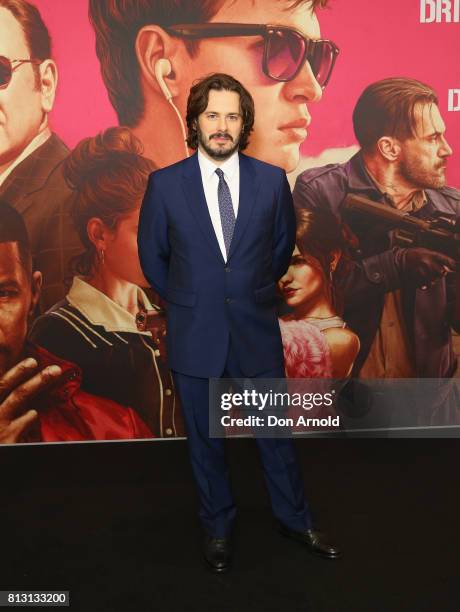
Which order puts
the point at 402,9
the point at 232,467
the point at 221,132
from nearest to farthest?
the point at 221,132 → the point at 232,467 → the point at 402,9

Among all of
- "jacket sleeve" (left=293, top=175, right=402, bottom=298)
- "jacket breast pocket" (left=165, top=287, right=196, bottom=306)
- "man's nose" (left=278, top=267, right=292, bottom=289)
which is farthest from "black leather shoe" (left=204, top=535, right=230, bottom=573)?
"jacket sleeve" (left=293, top=175, right=402, bottom=298)

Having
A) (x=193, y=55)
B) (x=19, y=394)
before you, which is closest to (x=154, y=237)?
(x=193, y=55)

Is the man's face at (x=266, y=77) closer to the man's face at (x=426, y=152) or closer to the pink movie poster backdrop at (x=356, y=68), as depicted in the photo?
the pink movie poster backdrop at (x=356, y=68)

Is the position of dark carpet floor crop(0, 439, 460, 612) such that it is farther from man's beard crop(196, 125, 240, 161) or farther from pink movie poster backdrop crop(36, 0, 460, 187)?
pink movie poster backdrop crop(36, 0, 460, 187)

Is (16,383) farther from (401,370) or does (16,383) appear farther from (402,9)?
(402,9)

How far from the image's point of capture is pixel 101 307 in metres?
3.70

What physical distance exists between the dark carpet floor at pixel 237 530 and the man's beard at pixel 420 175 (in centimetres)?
133

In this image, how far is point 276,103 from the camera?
369 centimetres

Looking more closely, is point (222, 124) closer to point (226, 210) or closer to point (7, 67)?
point (226, 210)

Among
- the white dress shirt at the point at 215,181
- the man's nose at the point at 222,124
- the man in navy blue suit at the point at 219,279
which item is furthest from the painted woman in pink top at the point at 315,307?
the man's nose at the point at 222,124

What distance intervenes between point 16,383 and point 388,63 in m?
2.48

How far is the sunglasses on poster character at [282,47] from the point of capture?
3582mm

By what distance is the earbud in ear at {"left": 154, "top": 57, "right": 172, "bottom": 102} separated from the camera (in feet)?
11.8

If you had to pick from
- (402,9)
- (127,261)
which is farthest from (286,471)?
(402,9)
